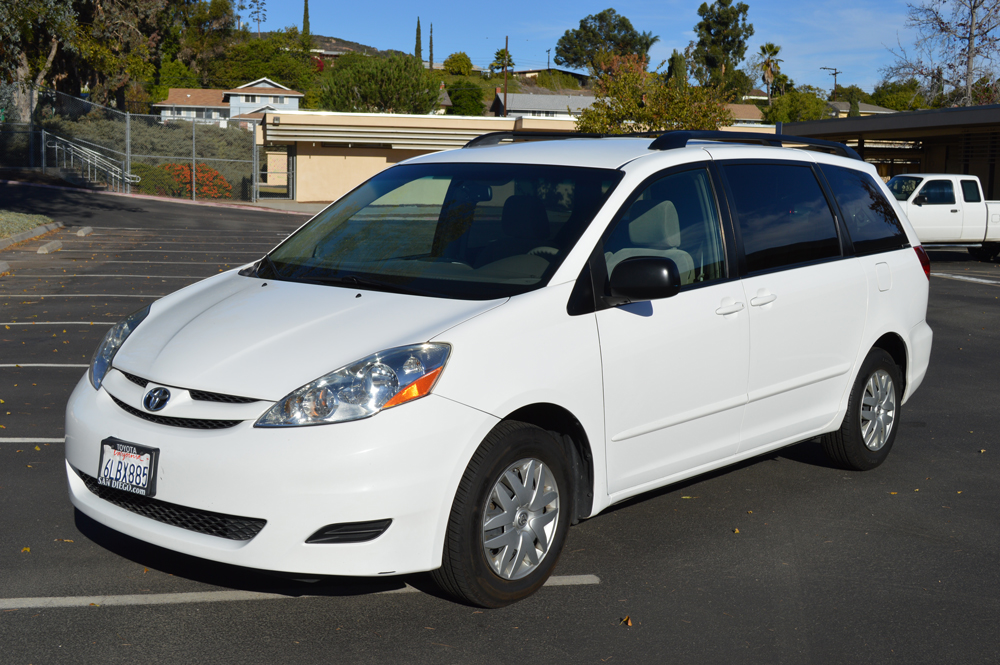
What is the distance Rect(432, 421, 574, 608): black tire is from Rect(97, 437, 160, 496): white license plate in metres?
1.12

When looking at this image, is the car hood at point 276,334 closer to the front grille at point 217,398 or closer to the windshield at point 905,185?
the front grille at point 217,398

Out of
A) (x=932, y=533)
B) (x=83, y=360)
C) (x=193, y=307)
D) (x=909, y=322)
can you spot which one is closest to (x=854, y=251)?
(x=909, y=322)

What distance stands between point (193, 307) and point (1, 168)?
37453 millimetres

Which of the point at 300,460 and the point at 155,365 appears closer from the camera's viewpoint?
the point at 300,460

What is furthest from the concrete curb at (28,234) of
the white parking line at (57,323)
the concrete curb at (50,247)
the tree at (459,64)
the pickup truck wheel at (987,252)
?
the tree at (459,64)

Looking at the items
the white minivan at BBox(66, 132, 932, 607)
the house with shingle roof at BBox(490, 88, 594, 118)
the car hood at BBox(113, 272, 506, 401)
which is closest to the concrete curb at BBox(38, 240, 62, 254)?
the white minivan at BBox(66, 132, 932, 607)

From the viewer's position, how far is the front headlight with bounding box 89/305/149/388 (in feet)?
13.6

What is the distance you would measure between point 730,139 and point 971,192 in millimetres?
19348

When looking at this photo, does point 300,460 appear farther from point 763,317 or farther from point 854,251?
point 854,251

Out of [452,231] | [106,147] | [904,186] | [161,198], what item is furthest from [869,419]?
[106,147]

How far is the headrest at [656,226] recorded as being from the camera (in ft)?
15.1

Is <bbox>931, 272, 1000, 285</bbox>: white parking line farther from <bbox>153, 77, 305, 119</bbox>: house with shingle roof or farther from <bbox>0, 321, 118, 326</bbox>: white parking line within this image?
<bbox>153, 77, 305, 119</bbox>: house with shingle roof

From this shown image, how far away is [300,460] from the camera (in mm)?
3432

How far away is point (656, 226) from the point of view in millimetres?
4711
